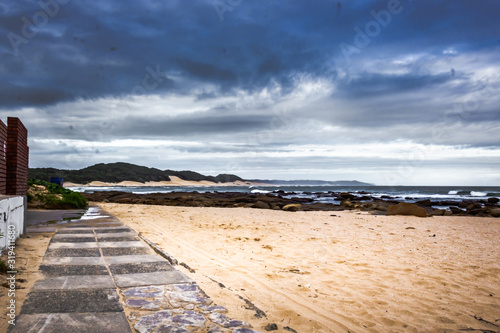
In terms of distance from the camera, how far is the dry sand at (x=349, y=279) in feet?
11.7

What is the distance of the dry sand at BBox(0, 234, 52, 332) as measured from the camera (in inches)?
126

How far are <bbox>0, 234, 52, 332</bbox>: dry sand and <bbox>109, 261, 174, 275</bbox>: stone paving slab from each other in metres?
0.90

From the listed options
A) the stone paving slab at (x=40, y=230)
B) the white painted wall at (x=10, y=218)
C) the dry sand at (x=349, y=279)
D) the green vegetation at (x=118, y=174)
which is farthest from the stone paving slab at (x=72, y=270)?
the green vegetation at (x=118, y=174)

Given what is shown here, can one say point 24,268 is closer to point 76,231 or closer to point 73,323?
point 73,323

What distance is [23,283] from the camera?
12.5 ft

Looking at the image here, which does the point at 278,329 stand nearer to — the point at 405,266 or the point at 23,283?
the point at 23,283

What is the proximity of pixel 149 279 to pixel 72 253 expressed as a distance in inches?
83.5

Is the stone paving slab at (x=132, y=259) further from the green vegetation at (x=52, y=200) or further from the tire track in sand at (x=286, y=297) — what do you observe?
the green vegetation at (x=52, y=200)

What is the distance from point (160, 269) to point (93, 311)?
151cm

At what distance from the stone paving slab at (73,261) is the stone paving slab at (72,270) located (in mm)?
175

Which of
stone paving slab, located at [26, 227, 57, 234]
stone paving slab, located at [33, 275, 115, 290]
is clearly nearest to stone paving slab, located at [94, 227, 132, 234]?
stone paving slab, located at [26, 227, 57, 234]

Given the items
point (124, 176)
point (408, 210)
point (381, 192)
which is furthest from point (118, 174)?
point (408, 210)

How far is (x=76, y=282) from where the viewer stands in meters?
3.97

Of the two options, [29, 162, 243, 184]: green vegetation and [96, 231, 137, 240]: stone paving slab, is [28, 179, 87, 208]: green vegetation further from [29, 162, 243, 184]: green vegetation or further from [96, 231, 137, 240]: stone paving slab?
[29, 162, 243, 184]: green vegetation
